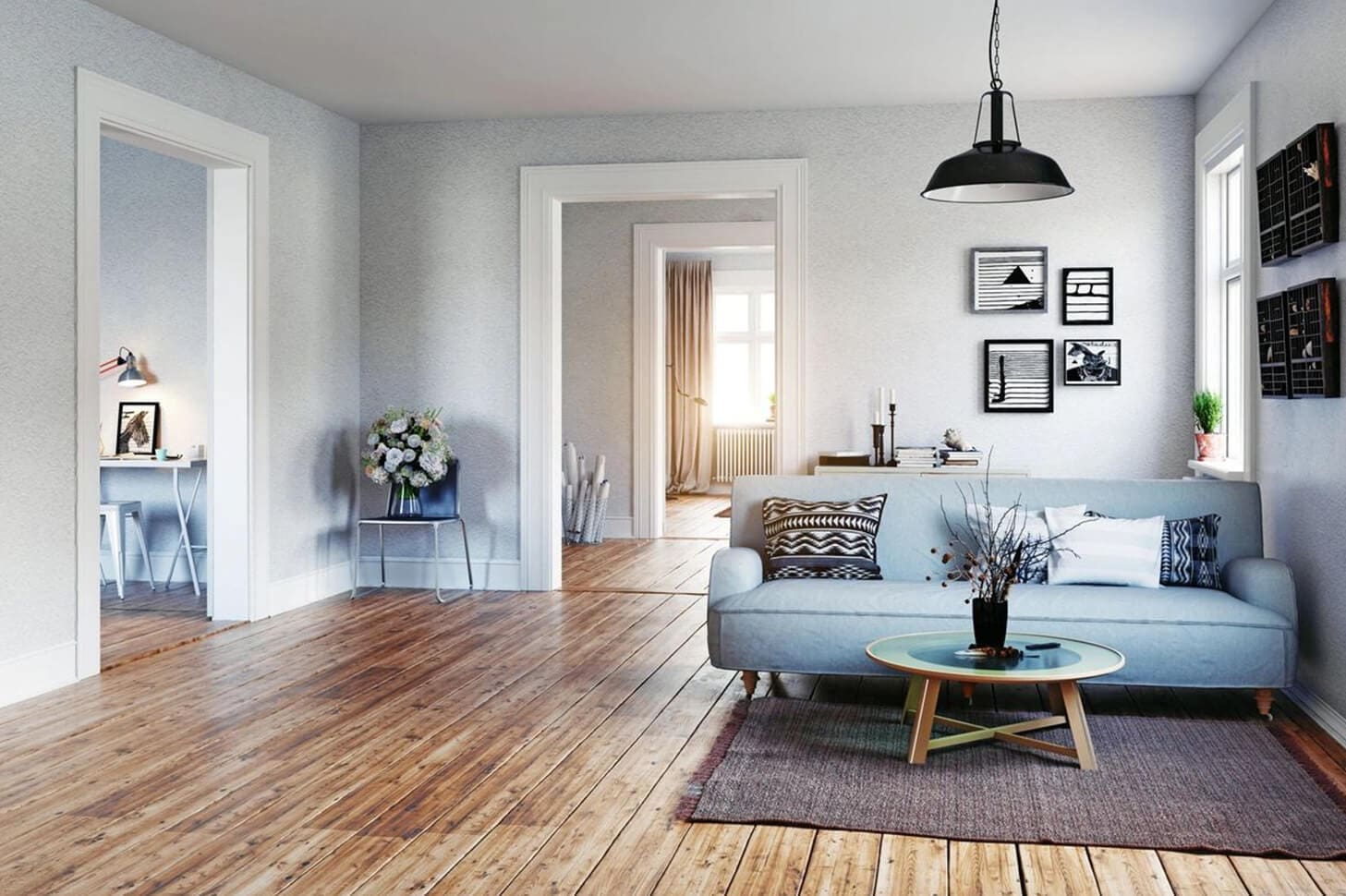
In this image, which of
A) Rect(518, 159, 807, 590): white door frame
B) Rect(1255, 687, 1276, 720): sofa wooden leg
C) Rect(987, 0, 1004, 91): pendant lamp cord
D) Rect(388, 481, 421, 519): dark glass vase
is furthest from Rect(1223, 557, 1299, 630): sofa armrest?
Rect(388, 481, 421, 519): dark glass vase

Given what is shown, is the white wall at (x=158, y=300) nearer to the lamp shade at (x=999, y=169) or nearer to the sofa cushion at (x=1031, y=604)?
the sofa cushion at (x=1031, y=604)

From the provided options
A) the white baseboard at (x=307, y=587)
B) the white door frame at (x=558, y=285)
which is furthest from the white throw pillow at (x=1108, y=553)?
the white baseboard at (x=307, y=587)

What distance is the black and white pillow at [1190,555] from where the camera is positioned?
4750mm

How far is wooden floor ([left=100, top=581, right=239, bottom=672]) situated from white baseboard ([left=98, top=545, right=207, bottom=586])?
7cm

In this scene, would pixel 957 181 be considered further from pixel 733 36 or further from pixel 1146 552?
→ pixel 733 36

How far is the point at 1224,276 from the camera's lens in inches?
250

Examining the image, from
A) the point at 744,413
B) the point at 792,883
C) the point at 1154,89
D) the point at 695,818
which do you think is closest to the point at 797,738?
the point at 695,818

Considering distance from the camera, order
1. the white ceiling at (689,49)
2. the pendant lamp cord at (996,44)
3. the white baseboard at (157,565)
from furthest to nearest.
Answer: the white baseboard at (157,565), the white ceiling at (689,49), the pendant lamp cord at (996,44)

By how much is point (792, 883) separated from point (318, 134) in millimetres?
5487

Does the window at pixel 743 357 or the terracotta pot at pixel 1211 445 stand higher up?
the window at pixel 743 357

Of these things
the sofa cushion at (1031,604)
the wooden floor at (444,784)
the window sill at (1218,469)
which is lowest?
the wooden floor at (444,784)

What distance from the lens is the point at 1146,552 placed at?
187 inches

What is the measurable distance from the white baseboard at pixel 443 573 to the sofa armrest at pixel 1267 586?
13.7 feet

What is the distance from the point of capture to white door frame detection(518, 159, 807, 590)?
707 cm
